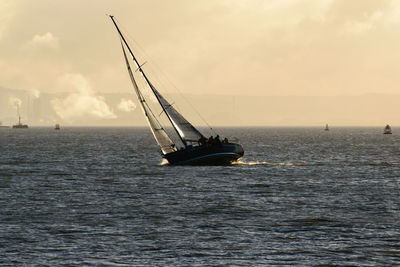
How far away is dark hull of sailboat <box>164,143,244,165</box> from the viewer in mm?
64188

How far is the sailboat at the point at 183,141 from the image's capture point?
64250mm

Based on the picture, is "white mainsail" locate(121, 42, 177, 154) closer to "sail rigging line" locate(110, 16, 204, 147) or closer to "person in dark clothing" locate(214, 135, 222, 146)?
"sail rigging line" locate(110, 16, 204, 147)

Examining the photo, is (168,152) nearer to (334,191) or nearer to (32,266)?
(334,191)

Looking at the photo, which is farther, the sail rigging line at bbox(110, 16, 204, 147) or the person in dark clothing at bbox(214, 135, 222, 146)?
the sail rigging line at bbox(110, 16, 204, 147)

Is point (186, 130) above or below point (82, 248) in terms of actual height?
above

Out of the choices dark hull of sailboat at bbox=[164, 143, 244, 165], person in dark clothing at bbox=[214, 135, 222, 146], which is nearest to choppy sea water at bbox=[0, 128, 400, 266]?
person in dark clothing at bbox=[214, 135, 222, 146]

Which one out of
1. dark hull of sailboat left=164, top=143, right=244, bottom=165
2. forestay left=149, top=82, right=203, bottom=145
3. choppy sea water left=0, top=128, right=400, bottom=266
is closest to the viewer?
choppy sea water left=0, top=128, right=400, bottom=266

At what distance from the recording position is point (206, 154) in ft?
211

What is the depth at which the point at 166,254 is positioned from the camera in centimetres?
2594

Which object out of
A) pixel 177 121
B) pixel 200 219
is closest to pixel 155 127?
pixel 177 121

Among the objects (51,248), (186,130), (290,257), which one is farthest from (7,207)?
(186,130)

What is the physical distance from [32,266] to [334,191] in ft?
91.8

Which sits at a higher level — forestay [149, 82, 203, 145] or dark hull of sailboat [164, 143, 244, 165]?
forestay [149, 82, 203, 145]

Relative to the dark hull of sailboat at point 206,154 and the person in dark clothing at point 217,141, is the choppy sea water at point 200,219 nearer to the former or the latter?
the person in dark clothing at point 217,141
